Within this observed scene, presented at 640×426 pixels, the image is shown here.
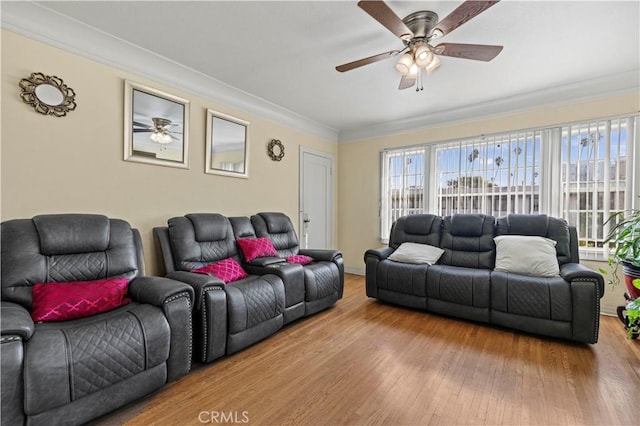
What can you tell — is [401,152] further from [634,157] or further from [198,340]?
[198,340]

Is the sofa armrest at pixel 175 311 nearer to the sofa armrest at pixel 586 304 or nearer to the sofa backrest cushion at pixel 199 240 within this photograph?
the sofa backrest cushion at pixel 199 240

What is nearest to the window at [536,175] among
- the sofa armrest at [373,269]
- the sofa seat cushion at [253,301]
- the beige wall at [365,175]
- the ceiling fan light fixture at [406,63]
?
the beige wall at [365,175]

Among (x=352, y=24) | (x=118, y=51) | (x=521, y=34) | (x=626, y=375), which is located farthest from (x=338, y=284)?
(x=118, y=51)

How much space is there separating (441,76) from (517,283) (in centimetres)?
219

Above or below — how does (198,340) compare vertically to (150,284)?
below

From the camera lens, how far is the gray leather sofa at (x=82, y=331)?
1.28 m

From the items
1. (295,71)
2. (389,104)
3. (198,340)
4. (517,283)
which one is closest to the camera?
(198,340)

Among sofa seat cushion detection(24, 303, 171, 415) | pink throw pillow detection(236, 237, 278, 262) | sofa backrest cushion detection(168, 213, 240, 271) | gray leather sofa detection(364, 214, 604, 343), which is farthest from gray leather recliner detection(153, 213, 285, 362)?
gray leather sofa detection(364, 214, 604, 343)

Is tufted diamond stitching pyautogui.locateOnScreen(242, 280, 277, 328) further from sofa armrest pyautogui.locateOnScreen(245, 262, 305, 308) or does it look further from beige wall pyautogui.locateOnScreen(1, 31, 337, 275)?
beige wall pyautogui.locateOnScreen(1, 31, 337, 275)

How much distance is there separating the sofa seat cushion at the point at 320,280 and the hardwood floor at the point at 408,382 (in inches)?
15.3

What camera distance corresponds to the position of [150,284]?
1.93 metres

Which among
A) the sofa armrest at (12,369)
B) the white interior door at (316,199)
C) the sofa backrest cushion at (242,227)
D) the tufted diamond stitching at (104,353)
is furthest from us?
the white interior door at (316,199)

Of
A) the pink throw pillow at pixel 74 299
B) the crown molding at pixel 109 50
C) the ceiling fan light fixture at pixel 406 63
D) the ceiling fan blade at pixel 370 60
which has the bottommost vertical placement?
the pink throw pillow at pixel 74 299

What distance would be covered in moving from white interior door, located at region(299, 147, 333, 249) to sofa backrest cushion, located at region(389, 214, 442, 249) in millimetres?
1381
